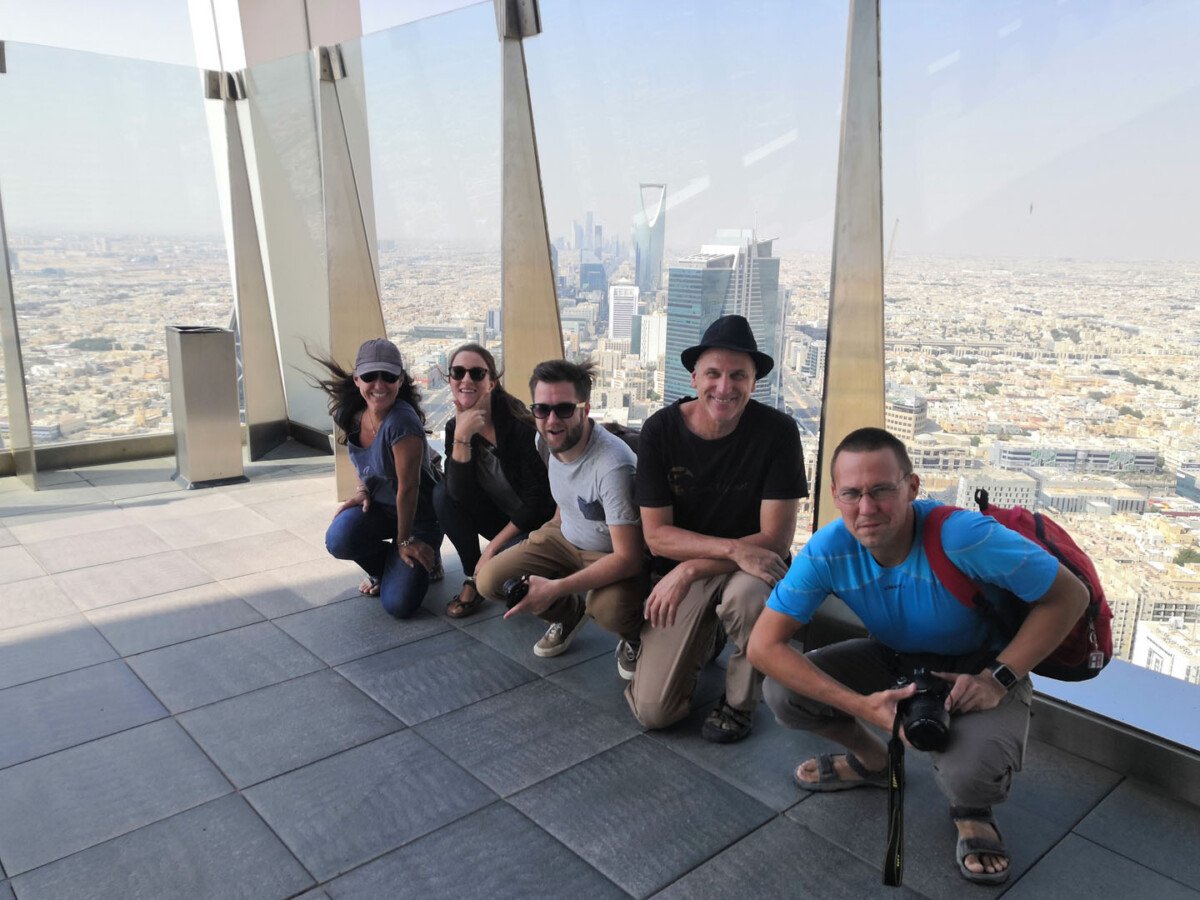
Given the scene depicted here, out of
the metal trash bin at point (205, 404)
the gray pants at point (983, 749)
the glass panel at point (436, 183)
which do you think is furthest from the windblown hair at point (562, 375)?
the metal trash bin at point (205, 404)

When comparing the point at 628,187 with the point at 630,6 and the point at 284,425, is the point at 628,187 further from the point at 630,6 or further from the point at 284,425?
the point at 284,425

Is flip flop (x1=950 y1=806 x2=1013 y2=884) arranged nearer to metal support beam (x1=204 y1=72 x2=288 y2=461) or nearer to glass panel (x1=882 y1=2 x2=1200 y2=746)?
glass panel (x1=882 y1=2 x2=1200 y2=746)

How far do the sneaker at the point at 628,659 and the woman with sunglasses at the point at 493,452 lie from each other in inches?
27.6

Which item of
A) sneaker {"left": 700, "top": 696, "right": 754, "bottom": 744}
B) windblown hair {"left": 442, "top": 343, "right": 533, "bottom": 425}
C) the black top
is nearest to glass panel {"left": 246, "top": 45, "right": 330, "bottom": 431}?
windblown hair {"left": 442, "top": 343, "right": 533, "bottom": 425}

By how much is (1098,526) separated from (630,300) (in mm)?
2189

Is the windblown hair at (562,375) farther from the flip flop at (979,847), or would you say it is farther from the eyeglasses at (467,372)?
the flip flop at (979,847)

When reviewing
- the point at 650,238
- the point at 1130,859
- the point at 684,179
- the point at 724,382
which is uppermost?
the point at 684,179

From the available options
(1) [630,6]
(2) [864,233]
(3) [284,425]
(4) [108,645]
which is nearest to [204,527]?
(4) [108,645]

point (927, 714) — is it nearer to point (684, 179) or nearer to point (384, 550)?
point (684, 179)

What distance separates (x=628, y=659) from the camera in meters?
3.33

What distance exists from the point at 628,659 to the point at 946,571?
Answer: 1.43m

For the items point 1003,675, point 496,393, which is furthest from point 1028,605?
point 496,393

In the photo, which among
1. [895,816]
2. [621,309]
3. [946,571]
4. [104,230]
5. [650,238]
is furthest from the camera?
[104,230]

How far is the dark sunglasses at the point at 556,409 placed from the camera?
10.3 ft
